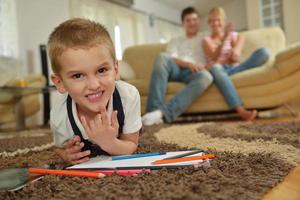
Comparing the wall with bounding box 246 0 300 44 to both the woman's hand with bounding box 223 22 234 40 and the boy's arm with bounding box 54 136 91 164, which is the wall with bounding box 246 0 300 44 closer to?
the woman's hand with bounding box 223 22 234 40

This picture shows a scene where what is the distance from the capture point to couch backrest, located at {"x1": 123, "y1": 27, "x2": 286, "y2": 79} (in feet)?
8.13

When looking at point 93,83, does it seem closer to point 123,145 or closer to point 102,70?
point 102,70

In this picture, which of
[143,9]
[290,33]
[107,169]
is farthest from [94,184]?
[143,9]

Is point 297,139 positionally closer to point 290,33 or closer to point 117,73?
point 117,73

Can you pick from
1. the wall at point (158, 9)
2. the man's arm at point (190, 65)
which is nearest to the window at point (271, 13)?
the wall at point (158, 9)

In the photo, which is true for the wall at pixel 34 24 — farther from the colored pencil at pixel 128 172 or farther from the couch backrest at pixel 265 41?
the colored pencil at pixel 128 172

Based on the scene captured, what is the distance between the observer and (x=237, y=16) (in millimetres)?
5402

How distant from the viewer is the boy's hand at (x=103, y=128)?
71 cm

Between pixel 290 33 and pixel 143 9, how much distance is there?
2131mm

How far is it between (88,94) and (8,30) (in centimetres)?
276

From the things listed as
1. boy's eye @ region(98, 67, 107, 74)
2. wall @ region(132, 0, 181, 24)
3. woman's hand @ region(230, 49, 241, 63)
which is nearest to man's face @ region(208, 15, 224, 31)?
woman's hand @ region(230, 49, 241, 63)

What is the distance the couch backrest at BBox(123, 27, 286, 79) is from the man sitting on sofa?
1.36 feet

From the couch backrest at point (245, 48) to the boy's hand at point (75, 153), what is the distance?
1967 mm

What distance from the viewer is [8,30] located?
10.2 ft
